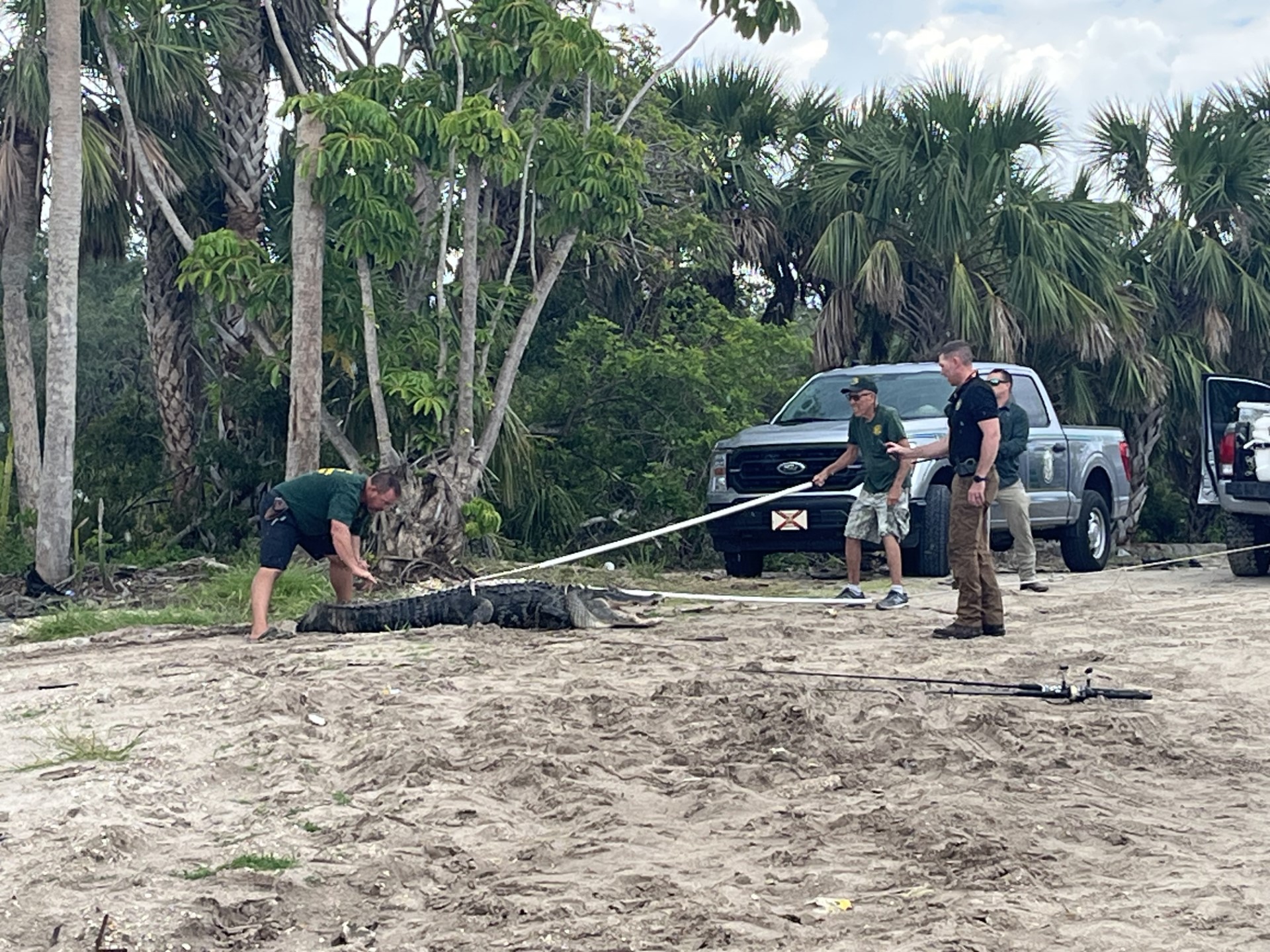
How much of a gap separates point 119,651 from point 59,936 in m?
5.53

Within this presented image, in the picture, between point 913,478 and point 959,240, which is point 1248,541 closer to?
point 913,478

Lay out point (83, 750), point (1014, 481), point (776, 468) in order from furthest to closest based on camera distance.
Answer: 1. point (776, 468)
2. point (1014, 481)
3. point (83, 750)

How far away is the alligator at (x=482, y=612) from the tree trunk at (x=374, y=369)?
11.0 ft

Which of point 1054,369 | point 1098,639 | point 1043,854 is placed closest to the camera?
point 1043,854

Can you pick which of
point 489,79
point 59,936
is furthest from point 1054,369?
point 59,936

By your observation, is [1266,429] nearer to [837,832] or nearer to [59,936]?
[837,832]

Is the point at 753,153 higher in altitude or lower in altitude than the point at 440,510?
higher

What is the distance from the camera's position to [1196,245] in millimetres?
21312

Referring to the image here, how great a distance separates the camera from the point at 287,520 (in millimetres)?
9703

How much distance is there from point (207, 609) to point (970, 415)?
5.82m

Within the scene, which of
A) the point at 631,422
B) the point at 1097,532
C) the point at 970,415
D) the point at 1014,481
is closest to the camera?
the point at 970,415

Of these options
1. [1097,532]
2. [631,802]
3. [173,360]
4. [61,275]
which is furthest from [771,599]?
[173,360]

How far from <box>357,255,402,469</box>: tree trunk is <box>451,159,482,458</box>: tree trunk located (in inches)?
22.0

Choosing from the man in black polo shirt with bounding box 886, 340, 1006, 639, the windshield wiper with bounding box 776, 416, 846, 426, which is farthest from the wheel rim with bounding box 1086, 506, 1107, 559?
the man in black polo shirt with bounding box 886, 340, 1006, 639
